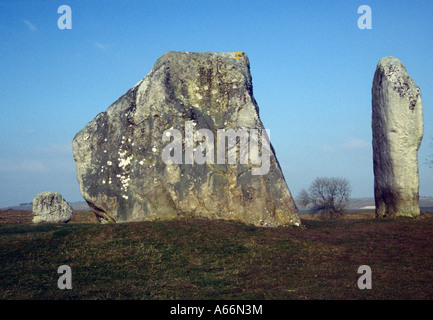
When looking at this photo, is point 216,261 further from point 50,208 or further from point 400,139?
point 50,208

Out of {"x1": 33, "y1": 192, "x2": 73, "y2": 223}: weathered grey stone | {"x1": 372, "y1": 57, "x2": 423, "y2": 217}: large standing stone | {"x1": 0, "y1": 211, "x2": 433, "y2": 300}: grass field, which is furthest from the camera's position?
{"x1": 33, "y1": 192, "x2": 73, "y2": 223}: weathered grey stone

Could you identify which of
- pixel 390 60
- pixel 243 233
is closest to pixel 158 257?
pixel 243 233

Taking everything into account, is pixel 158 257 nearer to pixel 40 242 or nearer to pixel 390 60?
pixel 40 242

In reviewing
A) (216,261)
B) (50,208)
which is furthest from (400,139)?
(50,208)

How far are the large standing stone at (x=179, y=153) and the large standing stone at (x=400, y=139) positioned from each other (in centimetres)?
498

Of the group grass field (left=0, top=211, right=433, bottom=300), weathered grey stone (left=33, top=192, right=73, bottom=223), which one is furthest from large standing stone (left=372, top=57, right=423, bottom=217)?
weathered grey stone (left=33, top=192, right=73, bottom=223)

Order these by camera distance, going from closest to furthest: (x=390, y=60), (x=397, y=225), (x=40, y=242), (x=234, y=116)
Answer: (x=40, y=242)
(x=397, y=225)
(x=234, y=116)
(x=390, y=60)

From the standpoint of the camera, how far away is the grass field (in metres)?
9.34

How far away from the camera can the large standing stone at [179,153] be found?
55.2 feet

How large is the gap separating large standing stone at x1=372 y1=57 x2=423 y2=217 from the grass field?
2.08m

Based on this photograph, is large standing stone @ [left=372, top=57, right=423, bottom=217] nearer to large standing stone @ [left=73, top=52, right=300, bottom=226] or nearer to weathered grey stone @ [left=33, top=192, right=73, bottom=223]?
large standing stone @ [left=73, top=52, right=300, bottom=226]

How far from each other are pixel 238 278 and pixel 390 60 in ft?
45.7

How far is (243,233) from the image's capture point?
14.8 meters
